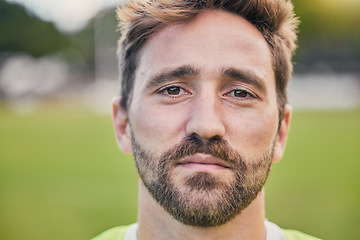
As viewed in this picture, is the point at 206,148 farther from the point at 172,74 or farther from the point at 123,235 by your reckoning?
the point at 123,235

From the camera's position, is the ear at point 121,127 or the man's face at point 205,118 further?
the ear at point 121,127

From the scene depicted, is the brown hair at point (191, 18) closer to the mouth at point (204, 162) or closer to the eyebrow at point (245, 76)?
the eyebrow at point (245, 76)

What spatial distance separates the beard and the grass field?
18.0 feet

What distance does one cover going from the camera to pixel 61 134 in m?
21.2

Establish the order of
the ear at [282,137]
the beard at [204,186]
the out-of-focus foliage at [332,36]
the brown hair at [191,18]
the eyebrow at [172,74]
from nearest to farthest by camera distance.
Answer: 1. the beard at [204,186]
2. the eyebrow at [172,74]
3. the brown hair at [191,18]
4. the ear at [282,137]
5. the out-of-focus foliage at [332,36]

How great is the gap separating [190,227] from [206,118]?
0.57 meters

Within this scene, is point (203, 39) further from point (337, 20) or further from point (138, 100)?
point (337, 20)

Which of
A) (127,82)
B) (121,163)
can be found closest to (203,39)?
(127,82)

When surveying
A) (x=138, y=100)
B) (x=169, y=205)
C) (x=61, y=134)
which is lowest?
(x=61, y=134)

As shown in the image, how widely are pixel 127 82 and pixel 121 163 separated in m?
12.7

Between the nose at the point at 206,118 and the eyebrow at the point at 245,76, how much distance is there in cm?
15

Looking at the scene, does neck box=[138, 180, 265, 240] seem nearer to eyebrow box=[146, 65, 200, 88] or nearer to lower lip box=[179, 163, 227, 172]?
lower lip box=[179, 163, 227, 172]

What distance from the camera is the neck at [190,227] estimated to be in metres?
2.40

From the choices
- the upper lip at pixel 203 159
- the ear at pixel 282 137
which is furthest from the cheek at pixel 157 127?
the ear at pixel 282 137
